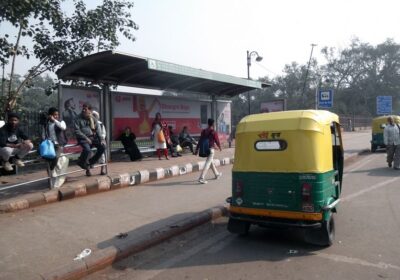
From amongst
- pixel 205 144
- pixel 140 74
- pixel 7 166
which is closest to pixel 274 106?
pixel 140 74

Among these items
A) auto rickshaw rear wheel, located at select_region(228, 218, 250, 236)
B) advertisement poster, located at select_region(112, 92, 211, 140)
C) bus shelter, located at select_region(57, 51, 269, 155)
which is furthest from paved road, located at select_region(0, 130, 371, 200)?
auto rickshaw rear wheel, located at select_region(228, 218, 250, 236)

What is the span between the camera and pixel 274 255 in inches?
211

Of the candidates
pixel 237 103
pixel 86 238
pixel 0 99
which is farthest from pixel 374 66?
pixel 86 238

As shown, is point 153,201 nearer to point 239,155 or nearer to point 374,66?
point 239,155

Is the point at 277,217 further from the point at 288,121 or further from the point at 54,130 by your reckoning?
the point at 54,130

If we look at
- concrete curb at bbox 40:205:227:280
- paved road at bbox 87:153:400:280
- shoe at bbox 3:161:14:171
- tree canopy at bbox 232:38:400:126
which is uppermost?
tree canopy at bbox 232:38:400:126

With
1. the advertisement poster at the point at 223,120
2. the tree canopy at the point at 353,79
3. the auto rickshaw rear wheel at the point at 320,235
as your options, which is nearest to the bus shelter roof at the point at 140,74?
the advertisement poster at the point at 223,120

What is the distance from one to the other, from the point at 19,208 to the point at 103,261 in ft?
10.0

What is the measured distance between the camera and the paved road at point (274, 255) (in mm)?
4727

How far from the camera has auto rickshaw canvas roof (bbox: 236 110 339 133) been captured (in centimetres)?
562

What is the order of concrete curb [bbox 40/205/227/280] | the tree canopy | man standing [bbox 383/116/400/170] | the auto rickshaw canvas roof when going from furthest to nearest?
the tree canopy
man standing [bbox 383/116/400/170]
the auto rickshaw canvas roof
concrete curb [bbox 40/205/227/280]

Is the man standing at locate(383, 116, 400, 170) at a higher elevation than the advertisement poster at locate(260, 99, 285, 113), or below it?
below

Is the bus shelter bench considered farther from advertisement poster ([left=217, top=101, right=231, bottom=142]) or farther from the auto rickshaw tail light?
the auto rickshaw tail light

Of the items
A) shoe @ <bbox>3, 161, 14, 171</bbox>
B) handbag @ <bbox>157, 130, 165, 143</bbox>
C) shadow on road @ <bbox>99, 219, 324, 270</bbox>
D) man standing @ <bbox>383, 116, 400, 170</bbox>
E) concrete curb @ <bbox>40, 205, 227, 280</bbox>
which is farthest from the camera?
handbag @ <bbox>157, 130, 165, 143</bbox>
